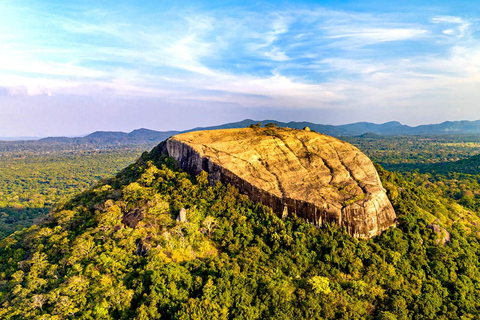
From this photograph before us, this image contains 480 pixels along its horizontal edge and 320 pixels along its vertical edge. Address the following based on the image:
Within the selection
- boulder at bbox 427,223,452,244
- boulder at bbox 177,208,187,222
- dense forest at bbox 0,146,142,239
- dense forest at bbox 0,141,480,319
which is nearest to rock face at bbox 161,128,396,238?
dense forest at bbox 0,141,480,319

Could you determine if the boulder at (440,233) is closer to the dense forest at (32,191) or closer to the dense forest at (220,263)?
the dense forest at (220,263)

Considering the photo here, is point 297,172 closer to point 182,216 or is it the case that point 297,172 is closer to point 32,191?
point 182,216

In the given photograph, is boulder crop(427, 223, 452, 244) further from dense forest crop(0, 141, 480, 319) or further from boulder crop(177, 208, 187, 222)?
boulder crop(177, 208, 187, 222)

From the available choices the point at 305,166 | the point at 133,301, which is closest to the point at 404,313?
the point at 305,166

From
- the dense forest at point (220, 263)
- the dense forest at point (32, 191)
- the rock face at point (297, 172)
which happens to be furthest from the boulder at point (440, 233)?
the dense forest at point (32, 191)

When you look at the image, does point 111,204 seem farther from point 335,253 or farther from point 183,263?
point 335,253

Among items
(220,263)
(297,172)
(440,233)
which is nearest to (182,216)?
(220,263)
